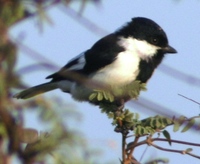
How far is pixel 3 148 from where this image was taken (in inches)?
36.1

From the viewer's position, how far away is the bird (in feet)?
13.5

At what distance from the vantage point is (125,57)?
13.8 ft

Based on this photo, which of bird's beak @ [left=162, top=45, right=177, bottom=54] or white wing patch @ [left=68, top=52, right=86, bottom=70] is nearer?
white wing patch @ [left=68, top=52, right=86, bottom=70]

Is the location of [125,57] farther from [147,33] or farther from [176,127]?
[176,127]

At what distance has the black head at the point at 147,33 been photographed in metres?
4.57

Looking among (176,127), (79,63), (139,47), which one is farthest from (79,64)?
(176,127)

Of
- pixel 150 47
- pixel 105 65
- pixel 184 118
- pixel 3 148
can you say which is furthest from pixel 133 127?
pixel 150 47

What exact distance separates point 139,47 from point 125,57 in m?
0.41

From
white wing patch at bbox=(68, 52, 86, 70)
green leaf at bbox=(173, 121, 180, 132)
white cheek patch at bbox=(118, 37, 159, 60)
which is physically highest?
green leaf at bbox=(173, 121, 180, 132)

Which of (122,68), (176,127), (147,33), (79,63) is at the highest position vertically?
(176,127)

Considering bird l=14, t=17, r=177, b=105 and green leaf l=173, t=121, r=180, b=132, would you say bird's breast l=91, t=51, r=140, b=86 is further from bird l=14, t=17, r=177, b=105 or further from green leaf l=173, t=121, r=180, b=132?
green leaf l=173, t=121, r=180, b=132

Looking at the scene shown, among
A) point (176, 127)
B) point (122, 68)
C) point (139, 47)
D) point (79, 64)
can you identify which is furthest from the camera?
point (139, 47)

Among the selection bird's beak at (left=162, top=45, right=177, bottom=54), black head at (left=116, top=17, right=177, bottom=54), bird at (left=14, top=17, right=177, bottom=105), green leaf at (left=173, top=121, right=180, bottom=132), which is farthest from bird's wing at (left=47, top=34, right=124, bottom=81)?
green leaf at (left=173, top=121, right=180, bottom=132)

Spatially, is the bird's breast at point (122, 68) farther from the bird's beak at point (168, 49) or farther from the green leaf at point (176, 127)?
the green leaf at point (176, 127)
